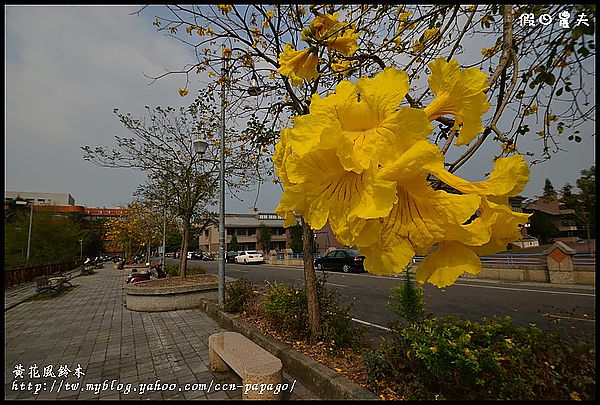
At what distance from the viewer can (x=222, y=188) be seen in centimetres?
816

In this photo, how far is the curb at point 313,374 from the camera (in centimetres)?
311

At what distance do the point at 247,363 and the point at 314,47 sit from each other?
11.4 feet

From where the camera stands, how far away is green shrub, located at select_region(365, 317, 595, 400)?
233 centimetres

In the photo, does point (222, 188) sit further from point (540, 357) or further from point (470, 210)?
point (470, 210)

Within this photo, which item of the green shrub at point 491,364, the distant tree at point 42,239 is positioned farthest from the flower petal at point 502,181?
the distant tree at point 42,239

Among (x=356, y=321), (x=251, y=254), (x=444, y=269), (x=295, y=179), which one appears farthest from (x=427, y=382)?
(x=251, y=254)

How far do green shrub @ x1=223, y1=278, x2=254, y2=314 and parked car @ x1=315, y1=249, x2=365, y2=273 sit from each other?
1199 centimetres

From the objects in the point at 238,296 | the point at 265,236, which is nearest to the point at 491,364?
the point at 238,296

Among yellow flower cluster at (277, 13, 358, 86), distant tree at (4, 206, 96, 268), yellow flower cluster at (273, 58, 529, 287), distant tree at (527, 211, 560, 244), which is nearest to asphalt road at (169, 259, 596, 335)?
yellow flower cluster at (277, 13, 358, 86)

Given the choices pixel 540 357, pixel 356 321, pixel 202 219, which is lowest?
pixel 356 321

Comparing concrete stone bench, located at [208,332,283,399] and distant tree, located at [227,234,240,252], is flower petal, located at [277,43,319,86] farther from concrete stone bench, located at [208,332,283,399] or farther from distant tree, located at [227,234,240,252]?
distant tree, located at [227,234,240,252]

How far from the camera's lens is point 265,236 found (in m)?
52.3

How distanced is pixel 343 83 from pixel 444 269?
54 centimetres

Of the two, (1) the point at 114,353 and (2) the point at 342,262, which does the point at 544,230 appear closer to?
(2) the point at 342,262
